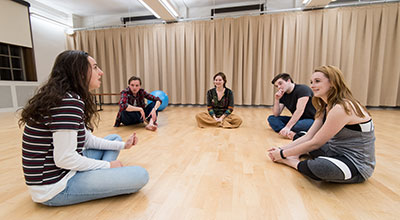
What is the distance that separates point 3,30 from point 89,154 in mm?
5725

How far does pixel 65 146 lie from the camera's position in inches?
31.9

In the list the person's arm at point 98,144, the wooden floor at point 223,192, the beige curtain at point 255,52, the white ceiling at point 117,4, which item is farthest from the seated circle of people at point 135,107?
the white ceiling at point 117,4

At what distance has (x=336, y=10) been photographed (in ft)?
15.4

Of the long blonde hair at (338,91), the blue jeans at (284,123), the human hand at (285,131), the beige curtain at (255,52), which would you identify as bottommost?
the human hand at (285,131)

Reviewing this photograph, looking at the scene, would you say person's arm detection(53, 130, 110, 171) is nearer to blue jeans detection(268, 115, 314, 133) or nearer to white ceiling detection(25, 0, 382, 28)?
blue jeans detection(268, 115, 314, 133)

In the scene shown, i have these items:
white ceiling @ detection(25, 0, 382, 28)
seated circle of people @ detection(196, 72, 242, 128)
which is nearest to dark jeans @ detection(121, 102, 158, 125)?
seated circle of people @ detection(196, 72, 242, 128)

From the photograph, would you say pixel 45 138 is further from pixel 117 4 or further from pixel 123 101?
pixel 117 4

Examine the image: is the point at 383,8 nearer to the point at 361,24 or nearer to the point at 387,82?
the point at 361,24

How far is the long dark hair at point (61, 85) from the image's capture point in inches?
30.8

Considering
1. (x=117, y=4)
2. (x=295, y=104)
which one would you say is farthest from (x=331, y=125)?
(x=117, y=4)

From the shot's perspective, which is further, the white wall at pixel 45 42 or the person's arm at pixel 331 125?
the white wall at pixel 45 42

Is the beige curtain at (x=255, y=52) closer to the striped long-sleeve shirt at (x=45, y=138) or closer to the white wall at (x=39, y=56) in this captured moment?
the white wall at (x=39, y=56)

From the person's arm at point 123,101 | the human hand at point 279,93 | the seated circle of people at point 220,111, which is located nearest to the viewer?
the human hand at point 279,93

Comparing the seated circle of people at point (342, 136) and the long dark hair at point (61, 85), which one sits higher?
the long dark hair at point (61, 85)
